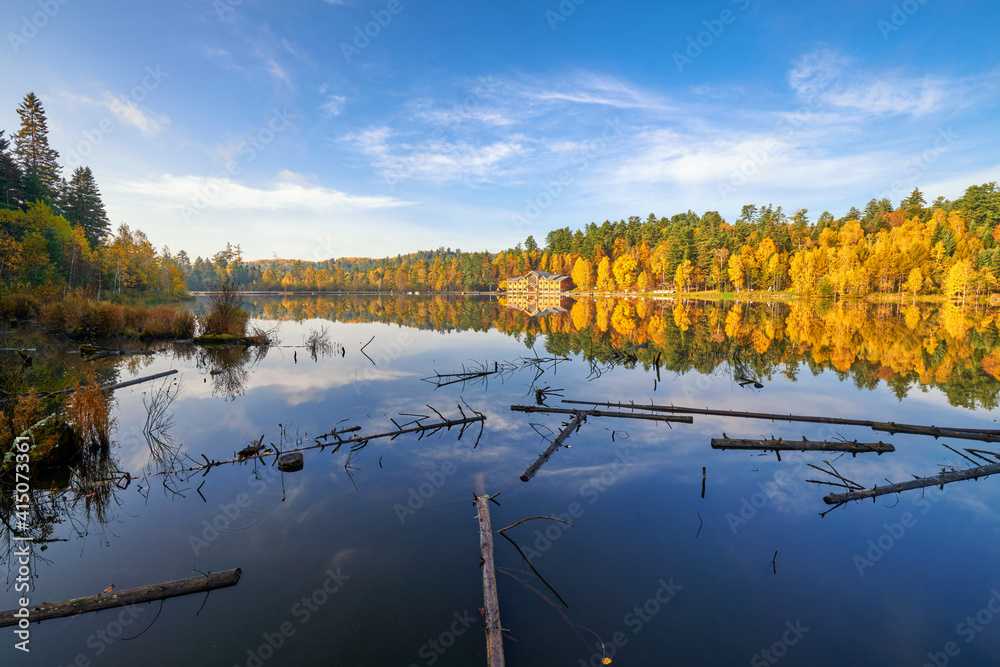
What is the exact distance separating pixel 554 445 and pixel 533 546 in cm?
339

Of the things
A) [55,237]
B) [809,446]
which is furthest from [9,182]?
[809,446]

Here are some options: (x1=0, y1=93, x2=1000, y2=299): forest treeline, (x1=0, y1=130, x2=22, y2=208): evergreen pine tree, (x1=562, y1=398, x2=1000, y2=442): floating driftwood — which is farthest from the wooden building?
(x1=562, y1=398, x2=1000, y2=442): floating driftwood

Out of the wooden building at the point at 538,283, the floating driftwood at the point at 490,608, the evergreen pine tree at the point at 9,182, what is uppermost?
the evergreen pine tree at the point at 9,182

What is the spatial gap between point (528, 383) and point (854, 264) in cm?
7246

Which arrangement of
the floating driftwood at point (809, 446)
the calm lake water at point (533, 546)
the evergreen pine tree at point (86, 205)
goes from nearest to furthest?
1. the calm lake water at point (533, 546)
2. the floating driftwood at point (809, 446)
3. the evergreen pine tree at point (86, 205)

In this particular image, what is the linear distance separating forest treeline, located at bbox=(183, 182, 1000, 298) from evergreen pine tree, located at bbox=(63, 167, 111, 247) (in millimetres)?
35429

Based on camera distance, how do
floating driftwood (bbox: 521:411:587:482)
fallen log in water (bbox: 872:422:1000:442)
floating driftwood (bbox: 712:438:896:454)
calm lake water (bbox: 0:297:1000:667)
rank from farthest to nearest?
fallen log in water (bbox: 872:422:1000:442) → floating driftwood (bbox: 712:438:896:454) → floating driftwood (bbox: 521:411:587:482) → calm lake water (bbox: 0:297:1000:667)

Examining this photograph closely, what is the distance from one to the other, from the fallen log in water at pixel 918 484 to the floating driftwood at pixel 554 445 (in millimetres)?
4929

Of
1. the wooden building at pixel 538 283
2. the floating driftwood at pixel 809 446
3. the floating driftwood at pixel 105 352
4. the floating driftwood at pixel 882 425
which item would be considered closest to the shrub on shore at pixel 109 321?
the floating driftwood at pixel 105 352

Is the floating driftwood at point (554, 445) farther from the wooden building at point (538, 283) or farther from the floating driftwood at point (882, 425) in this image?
the wooden building at point (538, 283)

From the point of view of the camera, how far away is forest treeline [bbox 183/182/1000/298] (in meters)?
57.9

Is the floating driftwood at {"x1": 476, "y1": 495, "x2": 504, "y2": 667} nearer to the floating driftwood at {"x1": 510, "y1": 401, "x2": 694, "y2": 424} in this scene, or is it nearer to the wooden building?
the floating driftwood at {"x1": 510, "y1": 401, "x2": 694, "y2": 424}

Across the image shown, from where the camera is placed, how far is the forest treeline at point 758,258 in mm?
57875

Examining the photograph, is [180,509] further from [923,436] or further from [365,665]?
[923,436]
